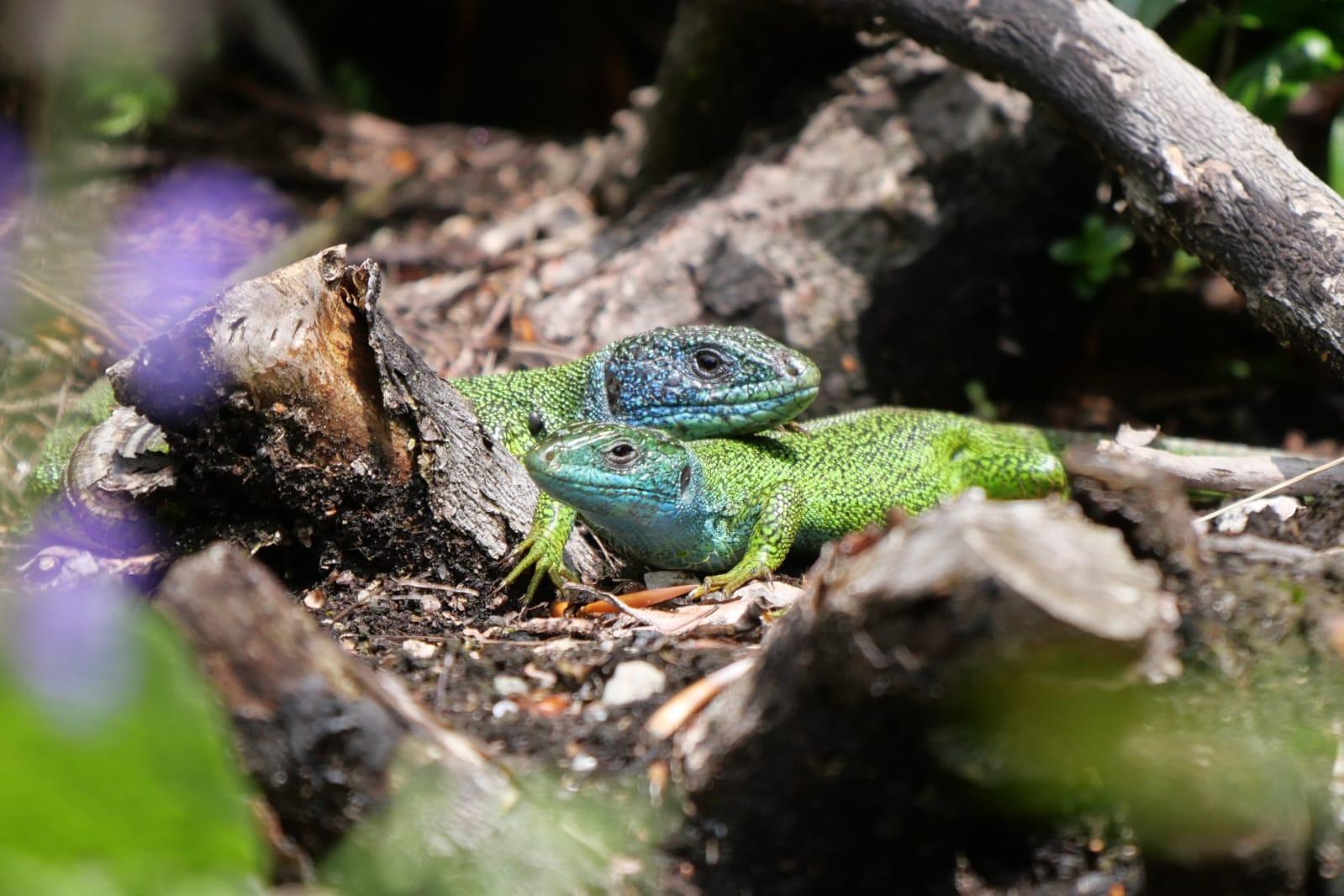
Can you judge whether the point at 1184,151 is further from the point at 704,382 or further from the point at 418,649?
the point at 418,649

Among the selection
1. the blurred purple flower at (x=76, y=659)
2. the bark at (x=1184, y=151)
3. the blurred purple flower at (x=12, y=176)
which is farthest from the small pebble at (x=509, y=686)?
the blurred purple flower at (x=12, y=176)

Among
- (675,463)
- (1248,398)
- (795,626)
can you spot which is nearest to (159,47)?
(675,463)

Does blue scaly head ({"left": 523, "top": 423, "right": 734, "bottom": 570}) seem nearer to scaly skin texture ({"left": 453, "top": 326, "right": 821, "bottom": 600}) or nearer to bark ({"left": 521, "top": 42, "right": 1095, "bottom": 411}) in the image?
scaly skin texture ({"left": 453, "top": 326, "right": 821, "bottom": 600})

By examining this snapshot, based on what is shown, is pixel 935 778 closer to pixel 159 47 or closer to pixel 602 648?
pixel 602 648

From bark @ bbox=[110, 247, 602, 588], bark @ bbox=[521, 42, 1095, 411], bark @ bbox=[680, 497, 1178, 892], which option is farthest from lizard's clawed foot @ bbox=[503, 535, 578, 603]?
bark @ bbox=[521, 42, 1095, 411]

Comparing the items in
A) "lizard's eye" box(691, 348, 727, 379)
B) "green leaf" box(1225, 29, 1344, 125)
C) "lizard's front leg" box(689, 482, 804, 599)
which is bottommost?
"lizard's front leg" box(689, 482, 804, 599)

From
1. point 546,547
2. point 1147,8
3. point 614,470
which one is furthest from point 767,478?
point 1147,8

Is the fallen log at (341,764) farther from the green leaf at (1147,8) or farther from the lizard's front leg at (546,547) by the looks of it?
the green leaf at (1147,8)
